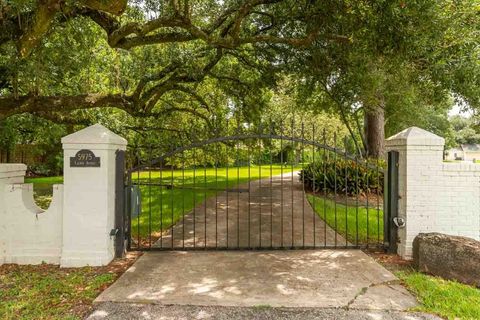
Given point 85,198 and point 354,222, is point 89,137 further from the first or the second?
point 354,222

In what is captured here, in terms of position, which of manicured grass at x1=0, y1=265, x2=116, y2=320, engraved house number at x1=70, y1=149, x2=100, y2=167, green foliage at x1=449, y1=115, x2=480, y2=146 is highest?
green foliage at x1=449, y1=115, x2=480, y2=146

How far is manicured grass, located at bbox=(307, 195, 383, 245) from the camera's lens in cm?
604

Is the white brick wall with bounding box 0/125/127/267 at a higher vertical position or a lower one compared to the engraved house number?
lower

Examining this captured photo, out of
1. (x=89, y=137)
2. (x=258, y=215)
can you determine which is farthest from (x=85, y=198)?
(x=258, y=215)

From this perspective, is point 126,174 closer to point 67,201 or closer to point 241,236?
point 67,201

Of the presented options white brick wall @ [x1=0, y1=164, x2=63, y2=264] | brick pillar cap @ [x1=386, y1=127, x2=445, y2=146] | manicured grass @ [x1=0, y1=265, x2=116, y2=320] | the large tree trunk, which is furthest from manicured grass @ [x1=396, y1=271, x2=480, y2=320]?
the large tree trunk

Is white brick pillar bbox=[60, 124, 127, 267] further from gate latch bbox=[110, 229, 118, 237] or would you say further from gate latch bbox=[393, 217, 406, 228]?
gate latch bbox=[393, 217, 406, 228]

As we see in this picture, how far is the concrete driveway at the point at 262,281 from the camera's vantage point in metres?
3.66

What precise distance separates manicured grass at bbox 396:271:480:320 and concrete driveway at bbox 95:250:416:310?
15 centimetres

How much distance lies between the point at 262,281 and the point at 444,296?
2026 millimetres

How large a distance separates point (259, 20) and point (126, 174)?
17.3 ft

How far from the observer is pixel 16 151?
19.6 metres

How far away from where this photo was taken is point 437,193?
5.07 meters

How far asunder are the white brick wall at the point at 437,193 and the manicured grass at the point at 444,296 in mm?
954
